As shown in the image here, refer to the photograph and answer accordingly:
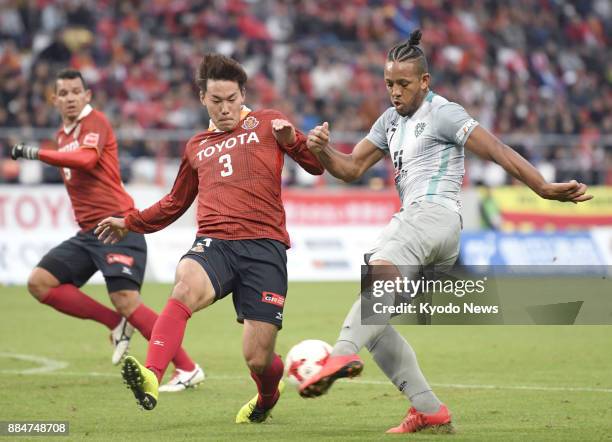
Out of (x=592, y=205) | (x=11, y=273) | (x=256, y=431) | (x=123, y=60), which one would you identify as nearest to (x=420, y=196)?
(x=256, y=431)

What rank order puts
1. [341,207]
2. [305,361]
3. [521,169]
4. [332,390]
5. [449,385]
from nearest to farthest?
[305,361] → [521,169] → [332,390] → [449,385] → [341,207]

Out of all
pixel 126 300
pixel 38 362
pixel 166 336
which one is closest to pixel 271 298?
pixel 166 336

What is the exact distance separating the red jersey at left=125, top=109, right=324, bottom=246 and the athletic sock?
42.9 inches

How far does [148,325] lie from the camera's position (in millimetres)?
9906

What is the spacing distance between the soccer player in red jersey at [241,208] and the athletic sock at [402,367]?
2.51ft

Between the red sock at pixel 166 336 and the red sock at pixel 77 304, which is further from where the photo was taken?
the red sock at pixel 77 304

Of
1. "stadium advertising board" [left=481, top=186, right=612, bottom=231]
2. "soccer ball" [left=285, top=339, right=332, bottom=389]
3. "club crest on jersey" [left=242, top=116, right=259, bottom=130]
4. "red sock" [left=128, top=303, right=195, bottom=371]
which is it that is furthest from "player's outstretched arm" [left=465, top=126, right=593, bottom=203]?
"stadium advertising board" [left=481, top=186, right=612, bottom=231]

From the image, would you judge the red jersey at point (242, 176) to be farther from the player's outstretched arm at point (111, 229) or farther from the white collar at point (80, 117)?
the white collar at point (80, 117)

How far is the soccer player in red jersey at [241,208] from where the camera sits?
7445mm

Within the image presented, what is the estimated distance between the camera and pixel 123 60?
25.5 metres

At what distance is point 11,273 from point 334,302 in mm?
5935

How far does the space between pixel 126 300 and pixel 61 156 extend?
139 centimetres

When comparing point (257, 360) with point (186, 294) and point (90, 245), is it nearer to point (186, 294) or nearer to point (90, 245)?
point (186, 294)

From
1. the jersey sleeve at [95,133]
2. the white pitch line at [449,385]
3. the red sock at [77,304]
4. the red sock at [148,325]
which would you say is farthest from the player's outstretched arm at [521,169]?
the red sock at [77,304]
